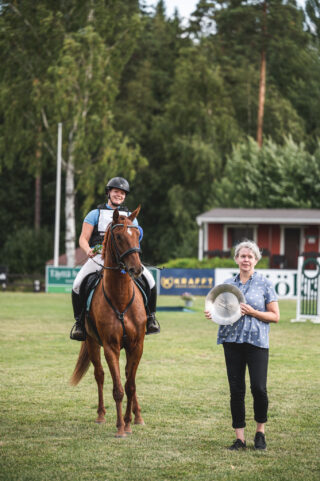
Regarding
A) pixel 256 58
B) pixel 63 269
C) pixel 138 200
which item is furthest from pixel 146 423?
pixel 256 58

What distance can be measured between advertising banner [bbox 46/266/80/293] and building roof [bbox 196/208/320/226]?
11114 millimetres

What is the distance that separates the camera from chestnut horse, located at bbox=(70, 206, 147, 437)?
7109 mm

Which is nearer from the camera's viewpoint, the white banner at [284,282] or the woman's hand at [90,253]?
the woman's hand at [90,253]

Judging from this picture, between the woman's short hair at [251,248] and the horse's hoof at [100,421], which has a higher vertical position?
the woman's short hair at [251,248]

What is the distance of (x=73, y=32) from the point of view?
38.8 metres

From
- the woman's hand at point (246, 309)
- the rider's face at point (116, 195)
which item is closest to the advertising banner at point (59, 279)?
the rider's face at point (116, 195)

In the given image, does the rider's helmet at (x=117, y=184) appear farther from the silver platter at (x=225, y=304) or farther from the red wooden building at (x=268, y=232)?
the red wooden building at (x=268, y=232)

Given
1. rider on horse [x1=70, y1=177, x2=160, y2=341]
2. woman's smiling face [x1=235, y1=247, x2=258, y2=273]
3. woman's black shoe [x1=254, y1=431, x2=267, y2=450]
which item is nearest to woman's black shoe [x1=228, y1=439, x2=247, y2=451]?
woman's black shoe [x1=254, y1=431, x2=267, y2=450]

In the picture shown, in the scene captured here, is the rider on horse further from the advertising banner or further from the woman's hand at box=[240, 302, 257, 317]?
the advertising banner

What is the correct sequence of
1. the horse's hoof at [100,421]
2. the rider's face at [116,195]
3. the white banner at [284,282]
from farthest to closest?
the white banner at [284,282] < the rider's face at [116,195] < the horse's hoof at [100,421]

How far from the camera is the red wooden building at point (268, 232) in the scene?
3991 cm

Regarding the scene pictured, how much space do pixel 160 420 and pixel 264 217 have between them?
3273 centimetres

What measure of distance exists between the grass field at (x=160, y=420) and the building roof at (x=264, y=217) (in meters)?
24.6

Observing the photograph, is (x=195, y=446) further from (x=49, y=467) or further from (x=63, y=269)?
(x=63, y=269)
